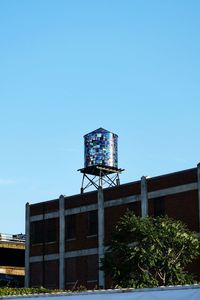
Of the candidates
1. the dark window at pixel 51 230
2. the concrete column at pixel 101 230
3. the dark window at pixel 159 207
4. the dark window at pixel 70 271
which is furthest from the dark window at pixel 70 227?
the dark window at pixel 159 207

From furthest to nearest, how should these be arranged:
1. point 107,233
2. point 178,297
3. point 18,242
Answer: point 18,242 → point 107,233 → point 178,297

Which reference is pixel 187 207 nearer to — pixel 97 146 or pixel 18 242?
pixel 97 146

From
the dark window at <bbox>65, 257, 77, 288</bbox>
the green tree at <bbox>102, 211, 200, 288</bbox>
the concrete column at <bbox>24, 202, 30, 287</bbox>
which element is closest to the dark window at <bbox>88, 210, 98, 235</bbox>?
the dark window at <bbox>65, 257, 77, 288</bbox>

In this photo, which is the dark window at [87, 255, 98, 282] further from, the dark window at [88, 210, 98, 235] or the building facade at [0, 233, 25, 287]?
the building facade at [0, 233, 25, 287]

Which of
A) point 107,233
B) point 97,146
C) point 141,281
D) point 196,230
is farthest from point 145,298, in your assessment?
point 97,146

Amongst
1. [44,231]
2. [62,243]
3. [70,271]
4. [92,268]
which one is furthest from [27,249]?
[92,268]

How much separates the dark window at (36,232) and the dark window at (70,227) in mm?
3678

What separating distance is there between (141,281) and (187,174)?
37.8 ft

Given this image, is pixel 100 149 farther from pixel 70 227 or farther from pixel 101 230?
pixel 101 230

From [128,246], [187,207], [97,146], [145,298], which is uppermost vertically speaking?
[97,146]

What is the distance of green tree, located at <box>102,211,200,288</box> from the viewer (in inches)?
1528

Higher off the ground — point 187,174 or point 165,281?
point 187,174

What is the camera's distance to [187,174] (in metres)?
46.6

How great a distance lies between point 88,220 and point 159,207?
8.77 meters
